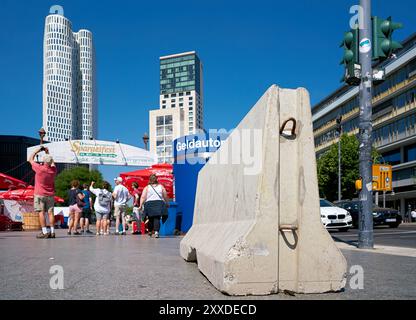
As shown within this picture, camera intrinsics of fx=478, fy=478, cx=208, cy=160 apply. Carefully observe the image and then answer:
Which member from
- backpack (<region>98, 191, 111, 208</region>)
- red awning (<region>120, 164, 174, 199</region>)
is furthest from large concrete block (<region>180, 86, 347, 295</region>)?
red awning (<region>120, 164, 174, 199</region>)

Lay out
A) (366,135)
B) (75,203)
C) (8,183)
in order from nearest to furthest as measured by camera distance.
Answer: (366,135), (75,203), (8,183)

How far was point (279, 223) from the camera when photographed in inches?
141

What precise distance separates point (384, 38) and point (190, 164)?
286 inches

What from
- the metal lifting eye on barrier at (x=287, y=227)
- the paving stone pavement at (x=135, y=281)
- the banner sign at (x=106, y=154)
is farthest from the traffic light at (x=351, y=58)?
the banner sign at (x=106, y=154)

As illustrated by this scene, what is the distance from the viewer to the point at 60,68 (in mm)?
189375

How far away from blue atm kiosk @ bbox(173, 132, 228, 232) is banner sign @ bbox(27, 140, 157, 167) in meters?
15.8

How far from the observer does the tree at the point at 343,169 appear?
5419 cm

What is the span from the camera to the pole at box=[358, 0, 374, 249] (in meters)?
9.68

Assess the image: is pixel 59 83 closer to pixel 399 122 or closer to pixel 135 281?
pixel 399 122

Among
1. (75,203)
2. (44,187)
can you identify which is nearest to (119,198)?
(75,203)

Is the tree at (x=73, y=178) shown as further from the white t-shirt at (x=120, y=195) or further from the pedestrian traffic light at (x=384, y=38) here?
the pedestrian traffic light at (x=384, y=38)

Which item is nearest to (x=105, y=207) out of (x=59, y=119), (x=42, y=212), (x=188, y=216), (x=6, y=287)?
(x=188, y=216)

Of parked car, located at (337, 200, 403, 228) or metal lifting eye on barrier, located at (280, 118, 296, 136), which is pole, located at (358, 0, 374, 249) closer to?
metal lifting eye on barrier, located at (280, 118, 296, 136)
